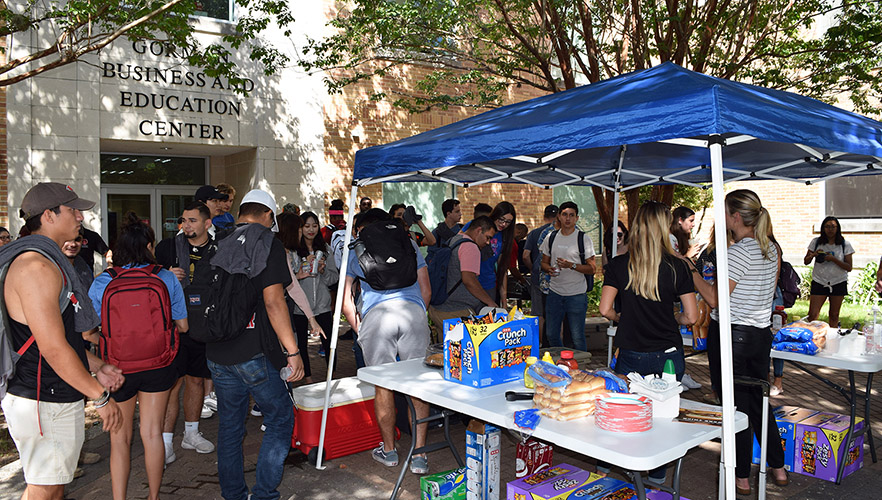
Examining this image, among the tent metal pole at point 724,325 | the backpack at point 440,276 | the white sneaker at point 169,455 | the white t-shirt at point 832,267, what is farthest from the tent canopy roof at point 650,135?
the white t-shirt at point 832,267

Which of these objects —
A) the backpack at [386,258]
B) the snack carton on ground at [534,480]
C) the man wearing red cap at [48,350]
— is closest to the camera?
the man wearing red cap at [48,350]

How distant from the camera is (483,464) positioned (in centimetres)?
416

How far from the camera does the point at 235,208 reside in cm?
1295

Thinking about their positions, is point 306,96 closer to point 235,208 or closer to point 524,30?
point 235,208

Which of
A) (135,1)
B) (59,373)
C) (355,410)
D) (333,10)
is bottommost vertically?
(355,410)

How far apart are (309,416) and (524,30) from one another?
716 centimetres

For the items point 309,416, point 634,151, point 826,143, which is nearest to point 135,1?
point 309,416

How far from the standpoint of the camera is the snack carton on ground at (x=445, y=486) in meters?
4.29

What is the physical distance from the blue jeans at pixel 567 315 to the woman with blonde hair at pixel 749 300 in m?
3.18

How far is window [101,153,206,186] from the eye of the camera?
1172 centimetres

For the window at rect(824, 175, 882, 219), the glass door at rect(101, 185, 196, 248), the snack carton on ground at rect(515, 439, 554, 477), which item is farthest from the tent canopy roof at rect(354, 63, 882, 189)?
the window at rect(824, 175, 882, 219)

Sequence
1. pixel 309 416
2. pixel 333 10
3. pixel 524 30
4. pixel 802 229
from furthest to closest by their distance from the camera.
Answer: pixel 802 229 → pixel 333 10 → pixel 524 30 → pixel 309 416

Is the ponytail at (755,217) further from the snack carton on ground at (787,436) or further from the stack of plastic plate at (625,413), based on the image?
the stack of plastic plate at (625,413)

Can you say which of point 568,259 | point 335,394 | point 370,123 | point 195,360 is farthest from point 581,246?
point 370,123
